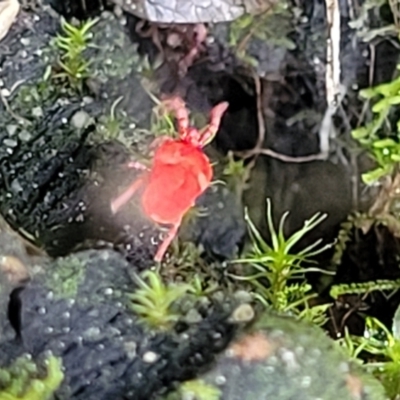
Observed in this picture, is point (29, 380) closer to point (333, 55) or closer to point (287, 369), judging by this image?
point (287, 369)

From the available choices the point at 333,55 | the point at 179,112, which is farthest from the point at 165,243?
the point at 333,55

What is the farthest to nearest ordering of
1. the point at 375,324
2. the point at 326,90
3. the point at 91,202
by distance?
the point at 326,90 < the point at 375,324 < the point at 91,202

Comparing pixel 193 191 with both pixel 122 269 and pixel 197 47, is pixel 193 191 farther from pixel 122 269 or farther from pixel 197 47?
pixel 197 47

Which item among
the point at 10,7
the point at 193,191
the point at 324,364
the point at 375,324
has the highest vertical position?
the point at 10,7

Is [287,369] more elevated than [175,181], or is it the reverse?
[175,181]

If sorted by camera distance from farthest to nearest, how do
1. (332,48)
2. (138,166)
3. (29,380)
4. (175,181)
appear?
(332,48)
(138,166)
(175,181)
(29,380)

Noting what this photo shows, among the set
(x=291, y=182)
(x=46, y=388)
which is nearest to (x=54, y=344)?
(x=46, y=388)

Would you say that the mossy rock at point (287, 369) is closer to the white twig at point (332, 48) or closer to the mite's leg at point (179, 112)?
the mite's leg at point (179, 112)
